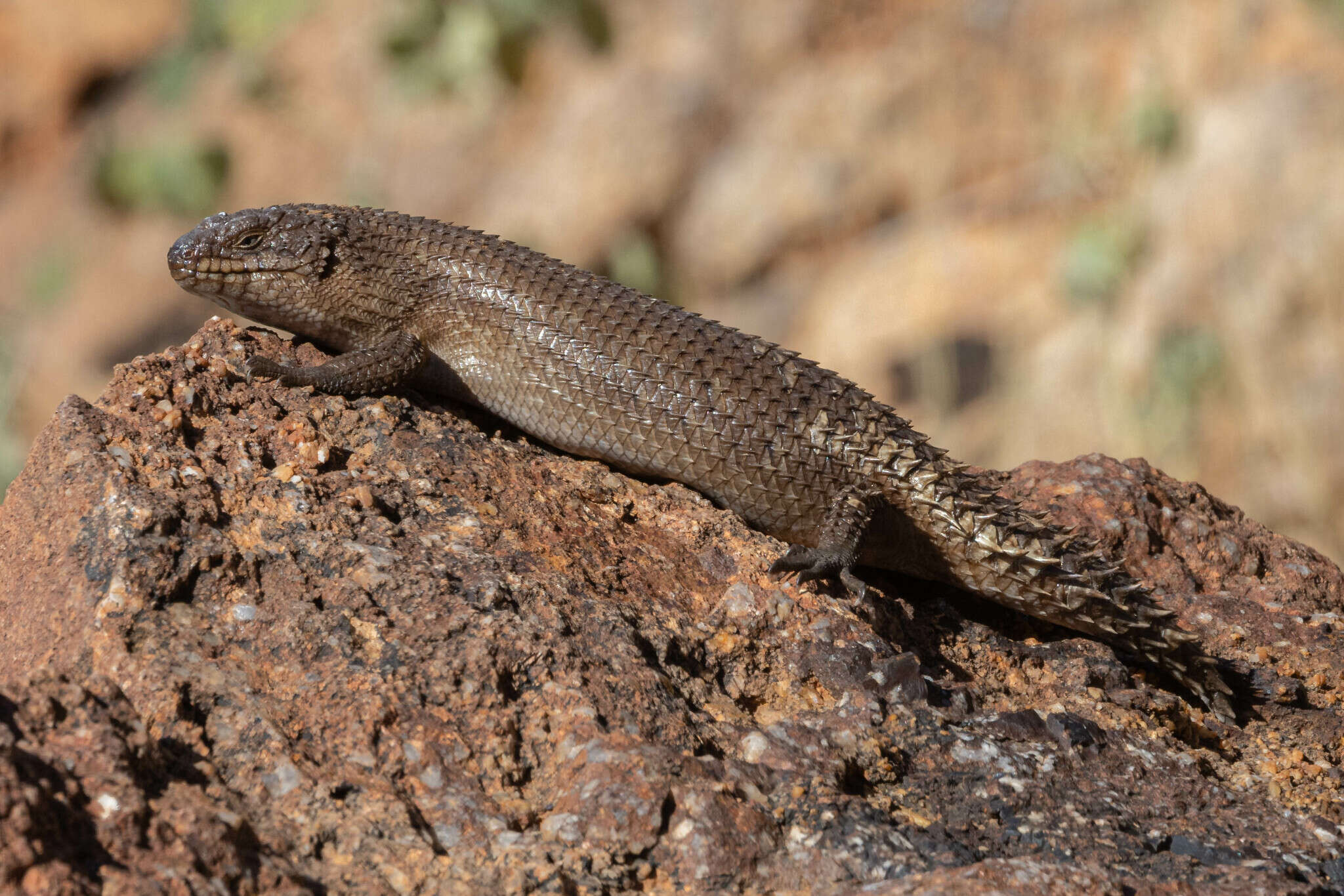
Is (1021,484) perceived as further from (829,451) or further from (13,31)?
(13,31)

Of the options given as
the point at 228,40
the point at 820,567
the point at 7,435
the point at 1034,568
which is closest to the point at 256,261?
the point at 820,567

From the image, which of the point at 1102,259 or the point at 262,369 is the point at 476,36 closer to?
the point at 1102,259

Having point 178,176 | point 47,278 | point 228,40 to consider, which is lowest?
point 47,278

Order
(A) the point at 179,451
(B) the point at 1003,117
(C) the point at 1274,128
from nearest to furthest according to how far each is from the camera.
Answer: (A) the point at 179,451, (C) the point at 1274,128, (B) the point at 1003,117

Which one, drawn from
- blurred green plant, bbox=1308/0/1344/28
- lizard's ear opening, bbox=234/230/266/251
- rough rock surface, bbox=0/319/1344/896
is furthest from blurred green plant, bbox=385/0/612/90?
rough rock surface, bbox=0/319/1344/896

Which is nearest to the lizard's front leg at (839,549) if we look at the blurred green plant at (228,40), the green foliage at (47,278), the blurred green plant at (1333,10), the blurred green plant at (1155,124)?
the blurred green plant at (1155,124)

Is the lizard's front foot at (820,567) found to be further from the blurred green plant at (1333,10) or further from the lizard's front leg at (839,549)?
the blurred green plant at (1333,10)

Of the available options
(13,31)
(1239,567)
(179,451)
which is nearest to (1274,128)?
(1239,567)
